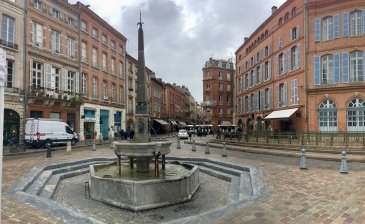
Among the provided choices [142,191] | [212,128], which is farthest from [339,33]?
[212,128]

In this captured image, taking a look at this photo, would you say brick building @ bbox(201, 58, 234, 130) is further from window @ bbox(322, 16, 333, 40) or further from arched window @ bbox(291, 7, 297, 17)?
window @ bbox(322, 16, 333, 40)

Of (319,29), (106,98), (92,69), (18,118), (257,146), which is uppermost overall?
(319,29)

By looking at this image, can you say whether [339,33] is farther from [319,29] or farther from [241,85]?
[241,85]

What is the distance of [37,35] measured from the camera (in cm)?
2528

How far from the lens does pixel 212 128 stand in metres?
64.5

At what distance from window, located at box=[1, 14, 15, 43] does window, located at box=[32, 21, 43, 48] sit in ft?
7.09

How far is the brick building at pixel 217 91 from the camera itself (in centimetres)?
6738

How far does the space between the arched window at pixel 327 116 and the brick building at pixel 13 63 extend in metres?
25.4

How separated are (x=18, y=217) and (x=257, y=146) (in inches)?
759

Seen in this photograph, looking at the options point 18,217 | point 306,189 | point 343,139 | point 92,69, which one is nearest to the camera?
point 18,217

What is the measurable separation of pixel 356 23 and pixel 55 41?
27005 millimetres

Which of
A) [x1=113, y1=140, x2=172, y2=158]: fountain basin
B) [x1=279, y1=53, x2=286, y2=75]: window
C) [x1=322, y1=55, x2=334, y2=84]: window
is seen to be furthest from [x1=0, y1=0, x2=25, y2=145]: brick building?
[x1=322, y1=55, x2=334, y2=84]: window

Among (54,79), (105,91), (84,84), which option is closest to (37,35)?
(54,79)

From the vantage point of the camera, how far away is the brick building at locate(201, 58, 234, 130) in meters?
67.4
